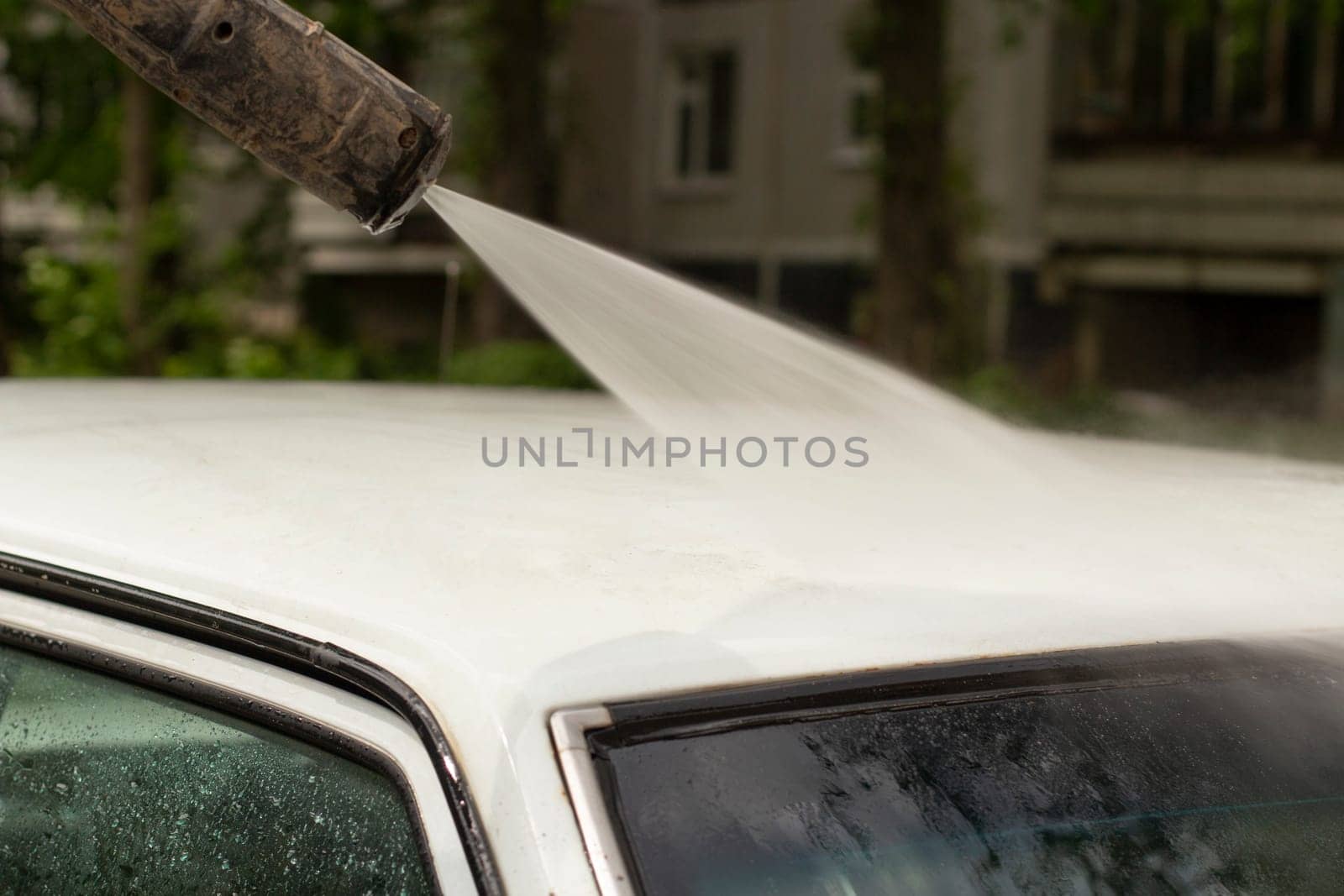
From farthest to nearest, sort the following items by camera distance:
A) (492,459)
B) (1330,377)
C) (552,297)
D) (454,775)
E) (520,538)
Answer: (1330,377)
(552,297)
(492,459)
(520,538)
(454,775)

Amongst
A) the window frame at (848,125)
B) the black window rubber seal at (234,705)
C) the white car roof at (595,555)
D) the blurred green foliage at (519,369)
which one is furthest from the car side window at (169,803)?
the window frame at (848,125)

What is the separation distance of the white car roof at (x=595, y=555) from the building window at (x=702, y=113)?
20.1 m

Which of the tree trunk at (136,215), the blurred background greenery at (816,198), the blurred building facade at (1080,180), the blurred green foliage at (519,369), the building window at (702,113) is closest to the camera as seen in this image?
the blurred green foliage at (519,369)

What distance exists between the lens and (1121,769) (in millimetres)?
1401

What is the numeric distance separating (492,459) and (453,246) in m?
19.1

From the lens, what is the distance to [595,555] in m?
1.47

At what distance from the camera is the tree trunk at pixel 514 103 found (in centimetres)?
1384

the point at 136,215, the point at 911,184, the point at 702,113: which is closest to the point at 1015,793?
the point at 911,184

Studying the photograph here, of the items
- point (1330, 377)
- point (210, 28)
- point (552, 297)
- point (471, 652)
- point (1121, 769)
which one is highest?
point (210, 28)

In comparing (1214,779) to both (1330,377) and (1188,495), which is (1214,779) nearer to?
(1188,495)

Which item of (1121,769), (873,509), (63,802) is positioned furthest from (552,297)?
(1121,769)

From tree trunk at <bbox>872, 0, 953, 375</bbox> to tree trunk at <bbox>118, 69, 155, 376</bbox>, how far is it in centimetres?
568

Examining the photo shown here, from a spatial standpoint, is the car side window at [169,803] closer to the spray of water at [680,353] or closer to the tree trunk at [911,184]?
the spray of water at [680,353]

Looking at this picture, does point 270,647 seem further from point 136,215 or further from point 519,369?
point 136,215
